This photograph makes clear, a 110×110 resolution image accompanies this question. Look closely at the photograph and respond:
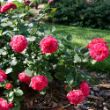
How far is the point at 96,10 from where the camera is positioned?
1024 cm

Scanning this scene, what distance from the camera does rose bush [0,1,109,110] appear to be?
147 inches

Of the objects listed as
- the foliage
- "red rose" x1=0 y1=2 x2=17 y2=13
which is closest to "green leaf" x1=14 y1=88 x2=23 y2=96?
"red rose" x1=0 y1=2 x2=17 y2=13

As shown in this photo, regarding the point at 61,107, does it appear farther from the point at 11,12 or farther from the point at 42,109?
the point at 11,12

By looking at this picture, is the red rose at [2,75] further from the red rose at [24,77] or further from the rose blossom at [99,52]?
the rose blossom at [99,52]

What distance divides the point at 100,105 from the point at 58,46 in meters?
1.05

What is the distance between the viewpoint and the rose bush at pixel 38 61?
3.74 meters

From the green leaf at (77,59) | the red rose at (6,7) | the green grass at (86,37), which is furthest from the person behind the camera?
the green grass at (86,37)

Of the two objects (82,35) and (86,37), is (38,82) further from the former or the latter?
(82,35)

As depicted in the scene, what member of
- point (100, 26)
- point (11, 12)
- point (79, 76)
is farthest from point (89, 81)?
point (100, 26)

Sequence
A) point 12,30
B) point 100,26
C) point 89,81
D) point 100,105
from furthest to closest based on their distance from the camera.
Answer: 1. point 100,26
2. point 100,105
3. point 12,30
4. point 89,81

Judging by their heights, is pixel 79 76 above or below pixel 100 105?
above

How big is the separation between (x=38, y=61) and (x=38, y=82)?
0.30 meters

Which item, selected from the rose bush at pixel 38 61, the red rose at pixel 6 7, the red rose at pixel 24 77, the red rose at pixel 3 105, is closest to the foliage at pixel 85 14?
the red rose at pixel 6 7

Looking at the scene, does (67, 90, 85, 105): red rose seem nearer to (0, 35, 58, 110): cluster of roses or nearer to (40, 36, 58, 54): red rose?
(0, 35, 58, 110): cluster of roses
